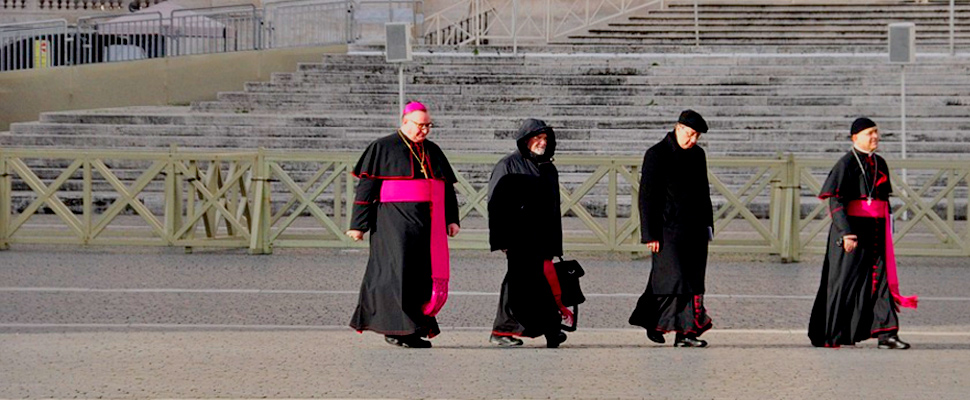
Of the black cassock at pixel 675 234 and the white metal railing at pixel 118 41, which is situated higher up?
the white metal railing at pixel 118 41

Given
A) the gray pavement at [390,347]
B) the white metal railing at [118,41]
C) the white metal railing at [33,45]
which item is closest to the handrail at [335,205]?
the gray pavement at [390,347]

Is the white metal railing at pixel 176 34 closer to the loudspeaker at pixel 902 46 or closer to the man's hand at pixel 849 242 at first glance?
the loudspeaker at pixel 902 46

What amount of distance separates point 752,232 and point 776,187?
1.43 meters

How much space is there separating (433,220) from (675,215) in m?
1.42

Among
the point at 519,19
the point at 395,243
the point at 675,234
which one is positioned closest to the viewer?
the point at 395,243

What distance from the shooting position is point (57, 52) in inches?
1074

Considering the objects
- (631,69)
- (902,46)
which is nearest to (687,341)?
(902,46)

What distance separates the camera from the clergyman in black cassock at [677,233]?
10477 millimetres

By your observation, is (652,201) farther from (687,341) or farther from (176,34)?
(176,34)

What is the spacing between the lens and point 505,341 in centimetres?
1050

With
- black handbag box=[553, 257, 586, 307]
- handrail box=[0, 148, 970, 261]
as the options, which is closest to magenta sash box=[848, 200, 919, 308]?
black handbag box=[553, 257, 586, 307]

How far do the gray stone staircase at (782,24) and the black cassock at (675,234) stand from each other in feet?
61.5

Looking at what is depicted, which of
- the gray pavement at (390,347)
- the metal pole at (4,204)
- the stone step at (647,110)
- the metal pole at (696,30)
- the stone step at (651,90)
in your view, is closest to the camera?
the gray pavement at (390,347)

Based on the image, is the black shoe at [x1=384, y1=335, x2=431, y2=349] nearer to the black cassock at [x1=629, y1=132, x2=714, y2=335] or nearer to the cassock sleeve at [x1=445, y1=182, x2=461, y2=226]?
the cassock sleeve at [x1=445, y1=182, x2=461, y2=226]
